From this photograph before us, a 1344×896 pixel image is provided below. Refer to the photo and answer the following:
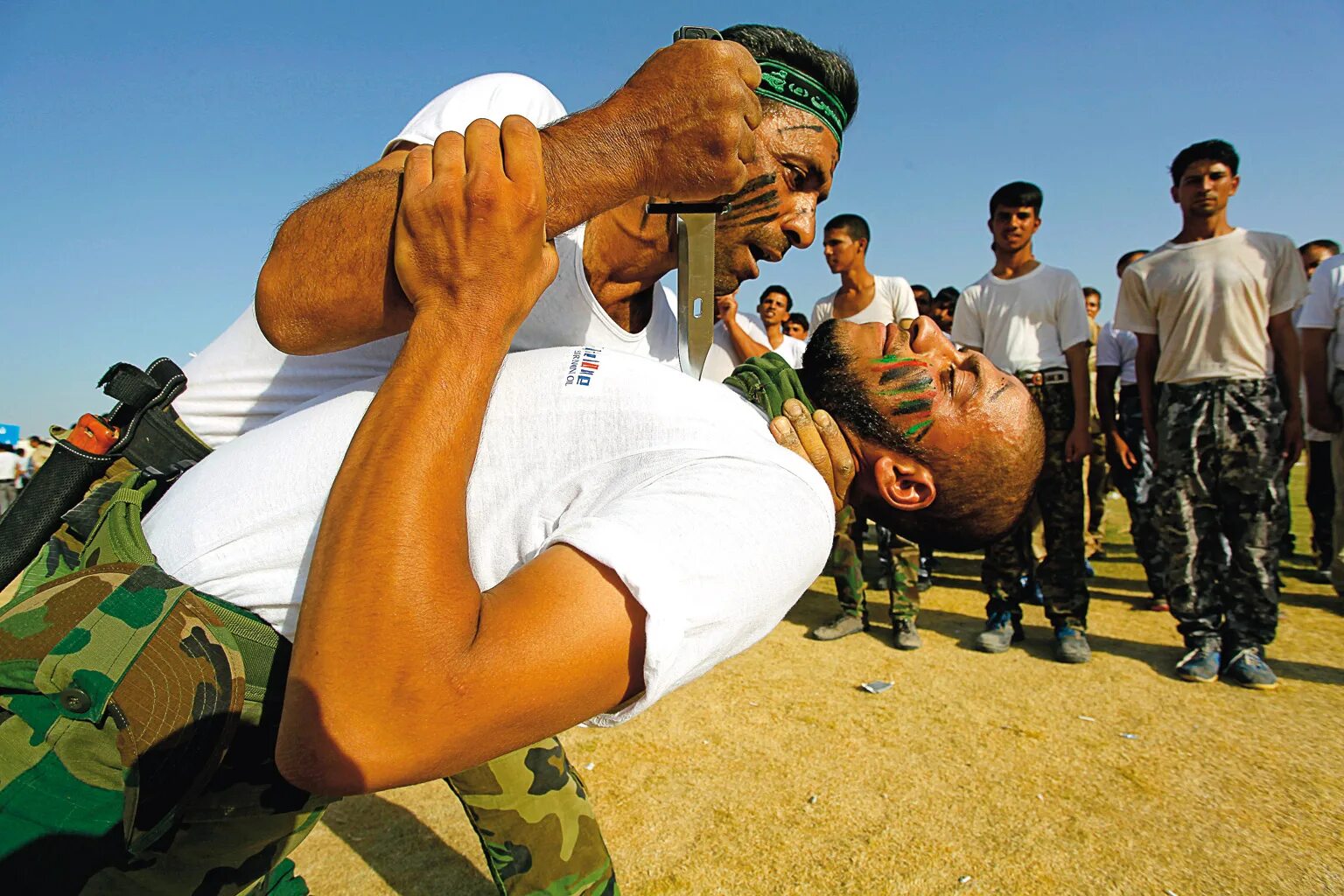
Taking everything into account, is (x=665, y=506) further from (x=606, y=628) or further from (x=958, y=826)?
(x=958, y=826)

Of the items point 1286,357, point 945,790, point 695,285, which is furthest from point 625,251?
point 1286,357

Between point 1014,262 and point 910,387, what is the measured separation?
12.3 ft

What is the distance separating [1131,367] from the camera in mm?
7520

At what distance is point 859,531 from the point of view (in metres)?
5.43

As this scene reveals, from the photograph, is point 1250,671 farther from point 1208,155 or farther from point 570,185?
point 570,185

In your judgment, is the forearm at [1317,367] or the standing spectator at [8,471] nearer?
the forearm at [1317,367]

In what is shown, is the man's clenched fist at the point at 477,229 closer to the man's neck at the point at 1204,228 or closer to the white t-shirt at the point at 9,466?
the man's neck at the point at 1204,228

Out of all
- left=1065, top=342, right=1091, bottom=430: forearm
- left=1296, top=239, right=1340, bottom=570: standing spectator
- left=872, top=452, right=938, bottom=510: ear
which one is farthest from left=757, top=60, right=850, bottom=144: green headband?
left=1296, top=239, right=1340, bottom=570: standing spectator

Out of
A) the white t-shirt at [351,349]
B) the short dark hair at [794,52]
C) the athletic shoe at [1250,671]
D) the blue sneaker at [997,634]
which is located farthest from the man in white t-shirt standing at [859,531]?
the white t-shirt at [351,349]

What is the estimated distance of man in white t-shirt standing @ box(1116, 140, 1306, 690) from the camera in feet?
13.5

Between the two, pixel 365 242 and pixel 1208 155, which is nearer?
pixel 365 242

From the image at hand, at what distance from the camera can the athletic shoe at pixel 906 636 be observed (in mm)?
4723

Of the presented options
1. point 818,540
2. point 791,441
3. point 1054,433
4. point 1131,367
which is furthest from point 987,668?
point 1131,367

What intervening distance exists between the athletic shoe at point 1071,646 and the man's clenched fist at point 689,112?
418 centimetres
